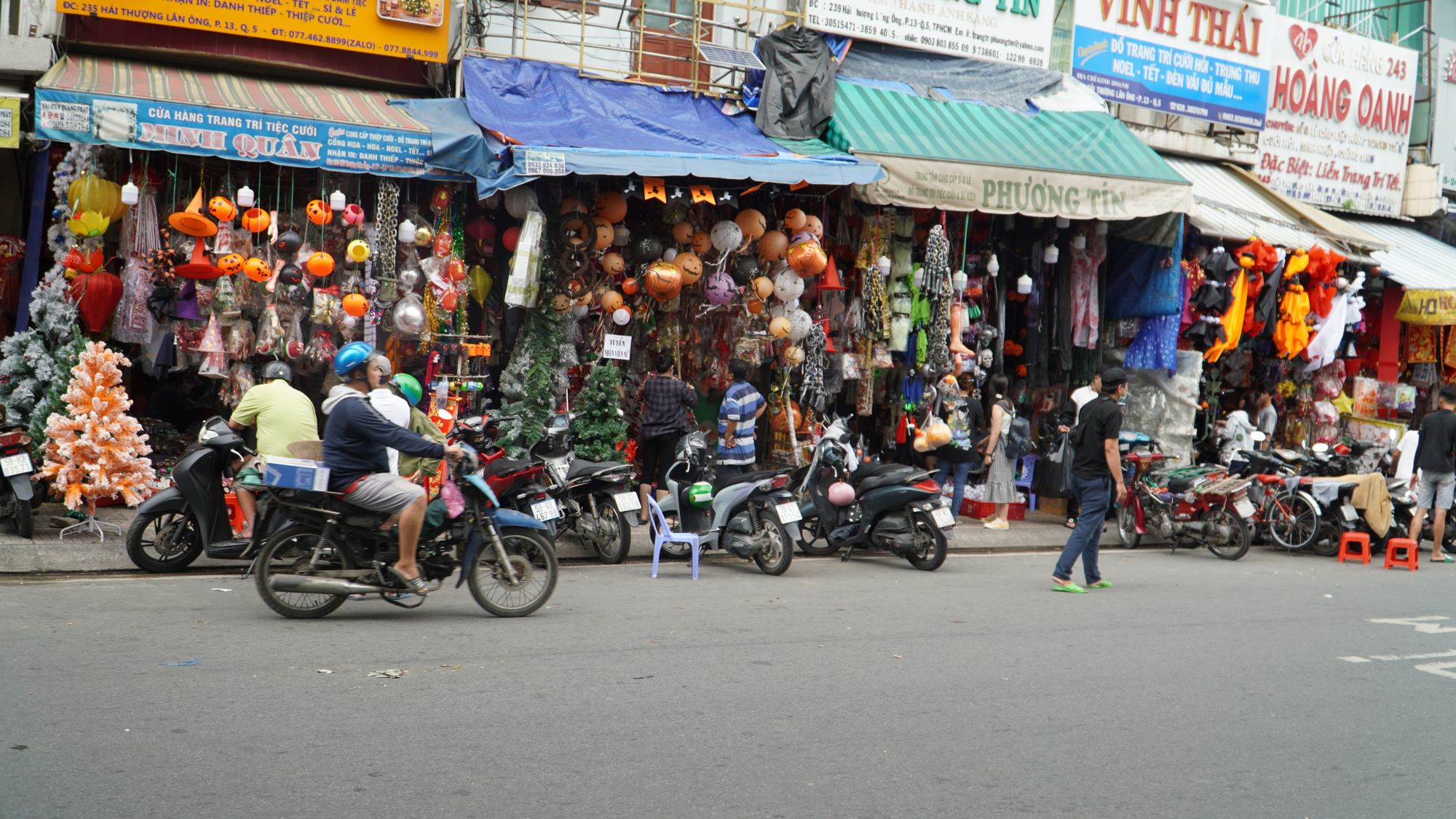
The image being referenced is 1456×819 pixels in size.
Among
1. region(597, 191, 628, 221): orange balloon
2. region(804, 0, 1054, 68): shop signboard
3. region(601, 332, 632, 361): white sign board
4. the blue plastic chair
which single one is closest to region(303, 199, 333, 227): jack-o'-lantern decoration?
region(597, 191, 628, 221): orange balloon

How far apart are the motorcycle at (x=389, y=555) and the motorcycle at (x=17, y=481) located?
8.27 feet

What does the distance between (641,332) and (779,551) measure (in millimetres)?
3578

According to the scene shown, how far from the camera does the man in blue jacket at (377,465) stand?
717cm

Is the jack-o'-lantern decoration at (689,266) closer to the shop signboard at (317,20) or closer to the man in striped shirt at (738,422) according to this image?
the man in striped shirt at (738,422)

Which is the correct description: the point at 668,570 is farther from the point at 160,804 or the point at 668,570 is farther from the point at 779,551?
the point at 160,804

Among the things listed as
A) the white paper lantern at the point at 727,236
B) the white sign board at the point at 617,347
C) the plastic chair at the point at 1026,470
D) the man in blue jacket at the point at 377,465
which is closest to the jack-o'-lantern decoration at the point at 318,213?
the white sign board at the point at 617,347

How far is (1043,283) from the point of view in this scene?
14.6 metres

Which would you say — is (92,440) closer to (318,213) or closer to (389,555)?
(318,213)

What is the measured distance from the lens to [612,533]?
10305 millimetres

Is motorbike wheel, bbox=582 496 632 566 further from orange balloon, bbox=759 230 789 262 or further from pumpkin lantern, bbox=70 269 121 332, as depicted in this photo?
pumpkin lantern, bbox=70 269 121 332

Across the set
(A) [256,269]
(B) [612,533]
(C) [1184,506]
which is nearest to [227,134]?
(A) [256,269]

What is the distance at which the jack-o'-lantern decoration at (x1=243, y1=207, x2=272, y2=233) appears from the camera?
10.6 metres

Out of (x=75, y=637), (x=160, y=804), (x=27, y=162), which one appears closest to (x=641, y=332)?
(x=27, y=162)

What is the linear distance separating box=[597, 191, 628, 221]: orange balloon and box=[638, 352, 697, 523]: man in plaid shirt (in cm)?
145
